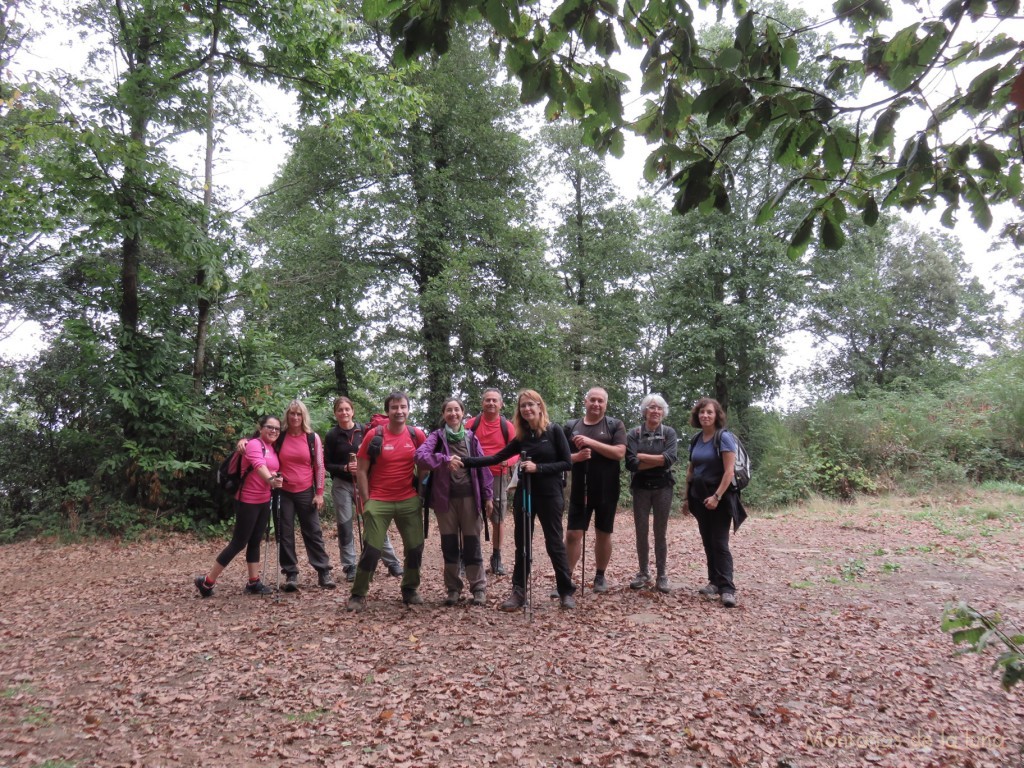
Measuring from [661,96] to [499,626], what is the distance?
4.32 m

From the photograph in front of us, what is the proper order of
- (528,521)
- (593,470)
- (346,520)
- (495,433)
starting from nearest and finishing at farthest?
(528,521), (593,470), (346,520), (495,433)

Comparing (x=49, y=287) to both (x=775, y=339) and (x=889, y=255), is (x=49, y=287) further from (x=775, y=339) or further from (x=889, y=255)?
(x=889, y=255)

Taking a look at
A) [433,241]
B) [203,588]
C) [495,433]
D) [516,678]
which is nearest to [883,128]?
[516,678]

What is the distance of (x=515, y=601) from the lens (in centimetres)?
585

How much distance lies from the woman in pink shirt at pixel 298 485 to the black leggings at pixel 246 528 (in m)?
0.21

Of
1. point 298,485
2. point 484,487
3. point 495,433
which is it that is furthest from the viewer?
point 495,433

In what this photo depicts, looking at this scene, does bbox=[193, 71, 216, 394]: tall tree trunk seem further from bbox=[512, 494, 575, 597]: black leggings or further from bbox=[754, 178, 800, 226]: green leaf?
bbox=[754, 178, 800, 226]: green leaf

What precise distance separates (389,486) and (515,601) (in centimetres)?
157

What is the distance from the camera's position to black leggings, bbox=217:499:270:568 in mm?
6488

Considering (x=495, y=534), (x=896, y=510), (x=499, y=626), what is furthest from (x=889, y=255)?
(x=499, y=626)

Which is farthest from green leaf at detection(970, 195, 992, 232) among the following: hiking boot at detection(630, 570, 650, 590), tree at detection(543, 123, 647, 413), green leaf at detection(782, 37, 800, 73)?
tree at detection(543, 123, 647, 413)

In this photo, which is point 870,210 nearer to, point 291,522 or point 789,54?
point 789,54

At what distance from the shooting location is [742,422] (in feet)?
73.6

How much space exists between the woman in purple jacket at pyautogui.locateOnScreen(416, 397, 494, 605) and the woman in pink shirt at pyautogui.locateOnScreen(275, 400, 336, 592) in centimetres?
156
